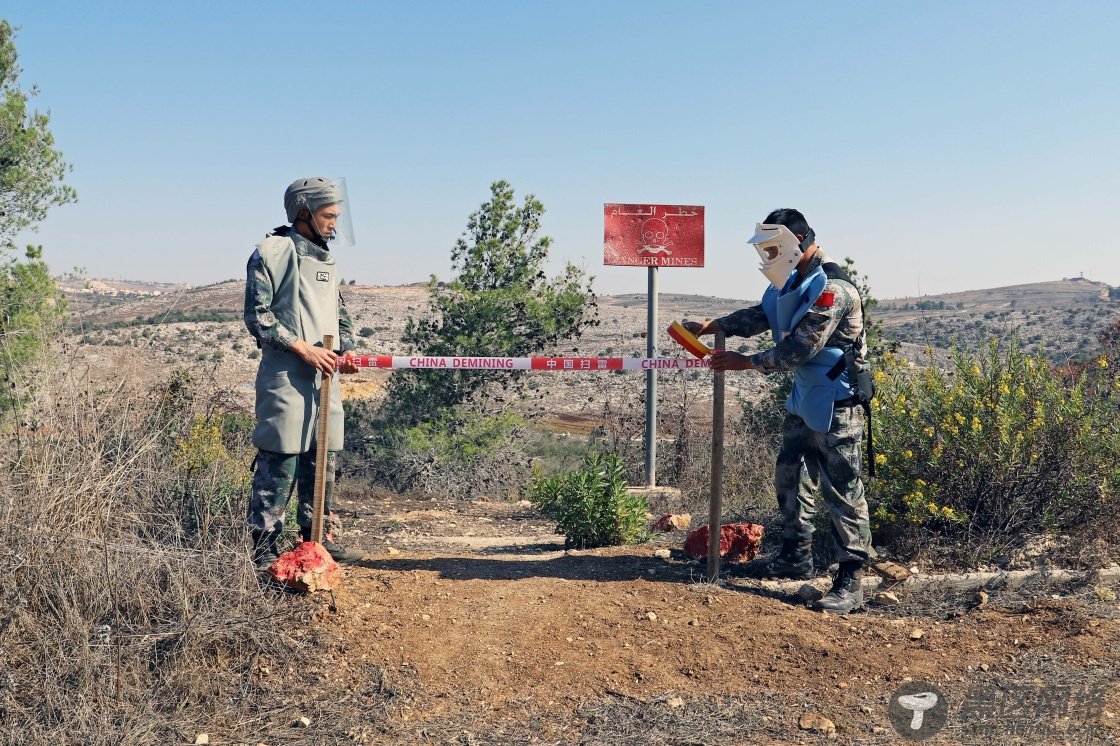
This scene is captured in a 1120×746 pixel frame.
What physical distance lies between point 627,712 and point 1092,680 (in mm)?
2088

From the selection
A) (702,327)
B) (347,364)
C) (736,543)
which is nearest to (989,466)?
(736,543)

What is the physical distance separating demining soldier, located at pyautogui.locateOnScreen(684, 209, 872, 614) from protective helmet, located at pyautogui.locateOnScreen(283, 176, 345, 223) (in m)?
2.33

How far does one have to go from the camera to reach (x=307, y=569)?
473 cm

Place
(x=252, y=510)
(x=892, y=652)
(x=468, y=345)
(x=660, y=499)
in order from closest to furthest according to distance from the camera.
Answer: (x=892, y=652) < (x=252, y=510) < (x=660, y=499) < (x=468, y=345)

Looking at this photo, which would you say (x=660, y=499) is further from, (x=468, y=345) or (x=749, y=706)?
(x=749, y=706)

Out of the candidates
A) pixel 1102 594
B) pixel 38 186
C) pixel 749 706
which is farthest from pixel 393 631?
pixel 38 186

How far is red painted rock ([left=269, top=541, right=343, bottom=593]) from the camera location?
15.4 feet

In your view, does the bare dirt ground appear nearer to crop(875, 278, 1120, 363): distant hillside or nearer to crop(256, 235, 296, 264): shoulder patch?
crop(256, 235, 296, 264): shoulder patch

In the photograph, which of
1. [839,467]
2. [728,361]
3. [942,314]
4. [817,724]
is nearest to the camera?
[817,724]

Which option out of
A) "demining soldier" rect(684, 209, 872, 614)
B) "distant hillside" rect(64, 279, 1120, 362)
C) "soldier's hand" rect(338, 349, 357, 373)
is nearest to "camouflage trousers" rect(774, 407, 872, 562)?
"demining soldier" rect(684, 209, 872, 614)

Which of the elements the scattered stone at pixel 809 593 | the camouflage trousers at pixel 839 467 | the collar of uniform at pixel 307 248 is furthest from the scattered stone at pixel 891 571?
the collar of uniform at pixel 307 248

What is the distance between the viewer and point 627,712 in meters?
3.97

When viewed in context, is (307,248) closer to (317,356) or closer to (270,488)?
(317,356)

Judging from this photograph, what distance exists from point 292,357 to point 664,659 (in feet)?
8.15
